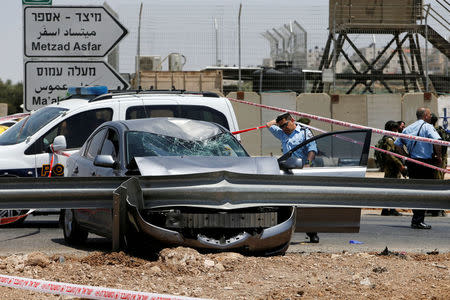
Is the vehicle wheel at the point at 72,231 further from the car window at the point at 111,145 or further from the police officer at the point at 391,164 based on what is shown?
the police officer at the point at 391,164

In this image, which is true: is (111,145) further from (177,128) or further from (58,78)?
(58,78)

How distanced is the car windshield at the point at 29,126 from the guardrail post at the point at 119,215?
5.87 m

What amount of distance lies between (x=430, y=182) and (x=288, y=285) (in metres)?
1.88

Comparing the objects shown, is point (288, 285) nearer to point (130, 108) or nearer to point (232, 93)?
point (130, 108)

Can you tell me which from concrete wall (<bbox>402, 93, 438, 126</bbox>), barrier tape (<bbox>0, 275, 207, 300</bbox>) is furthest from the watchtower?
barrier tape (<bbox>0, 275, 207, 300</bbox>)

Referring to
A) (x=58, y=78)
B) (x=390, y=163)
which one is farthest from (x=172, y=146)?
(x=58, y=78)

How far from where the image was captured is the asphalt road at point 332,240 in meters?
9.72

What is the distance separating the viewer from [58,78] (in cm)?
1655

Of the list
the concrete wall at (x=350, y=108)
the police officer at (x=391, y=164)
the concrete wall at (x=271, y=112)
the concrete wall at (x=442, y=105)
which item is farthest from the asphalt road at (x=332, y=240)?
the concrete wall at (x=442, y=105)

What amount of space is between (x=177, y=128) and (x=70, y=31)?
25.9ft

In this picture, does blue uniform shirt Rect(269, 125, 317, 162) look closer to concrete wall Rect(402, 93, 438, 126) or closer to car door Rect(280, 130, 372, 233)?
car door Rect(280, 130, 372, 233)

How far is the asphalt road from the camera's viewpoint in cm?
972

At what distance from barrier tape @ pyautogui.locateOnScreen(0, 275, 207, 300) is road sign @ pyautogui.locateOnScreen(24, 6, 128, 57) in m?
10.8

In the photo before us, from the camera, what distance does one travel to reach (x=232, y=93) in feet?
77.5
